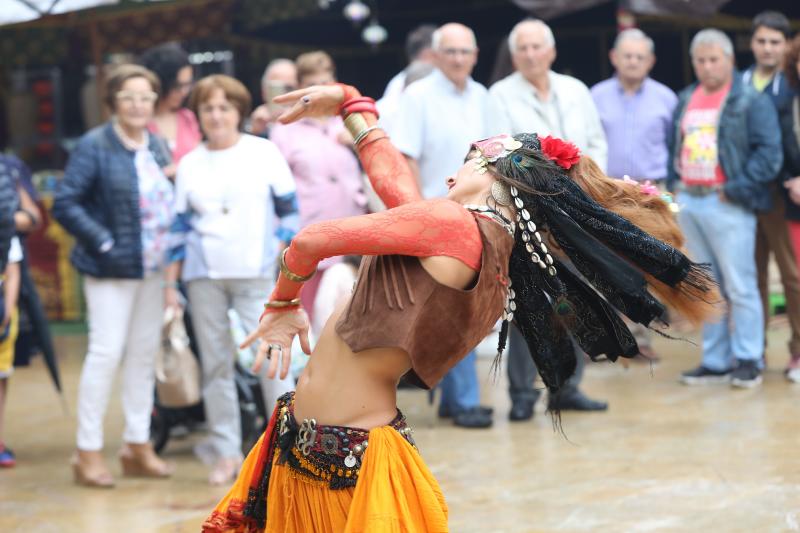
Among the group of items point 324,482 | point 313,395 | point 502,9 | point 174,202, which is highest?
point 502,9

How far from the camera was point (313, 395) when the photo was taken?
3.01 m

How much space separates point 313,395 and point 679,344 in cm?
603

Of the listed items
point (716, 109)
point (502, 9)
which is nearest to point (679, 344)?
point (716, 109)

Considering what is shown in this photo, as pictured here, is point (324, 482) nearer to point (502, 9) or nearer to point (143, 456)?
point (143, 456)

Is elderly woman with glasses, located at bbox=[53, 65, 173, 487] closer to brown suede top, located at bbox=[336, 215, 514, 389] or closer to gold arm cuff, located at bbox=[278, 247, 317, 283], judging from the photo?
gold arm cuff, located at bbox=[278, 247, 317, 283]

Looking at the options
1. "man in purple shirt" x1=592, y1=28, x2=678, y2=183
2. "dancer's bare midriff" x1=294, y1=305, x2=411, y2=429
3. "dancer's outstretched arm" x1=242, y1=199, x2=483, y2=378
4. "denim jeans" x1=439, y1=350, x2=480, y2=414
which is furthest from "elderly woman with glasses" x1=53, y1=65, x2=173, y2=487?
"man in purple shirt" x1=592, y1=28, x2=678, y2=183

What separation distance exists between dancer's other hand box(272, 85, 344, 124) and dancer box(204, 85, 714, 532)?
0.34 metres

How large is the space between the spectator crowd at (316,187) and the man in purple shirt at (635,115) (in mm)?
12

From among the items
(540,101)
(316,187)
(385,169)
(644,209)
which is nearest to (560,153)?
(644,209)

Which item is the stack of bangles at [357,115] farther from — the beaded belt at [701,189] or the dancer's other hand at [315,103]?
the beaded belt at [701,189]

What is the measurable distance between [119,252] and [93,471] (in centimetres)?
102

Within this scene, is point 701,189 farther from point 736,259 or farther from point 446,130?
point 446,130

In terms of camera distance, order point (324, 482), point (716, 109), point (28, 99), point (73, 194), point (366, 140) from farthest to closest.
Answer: point (28, 99) → point (716, 109) → point (73, 194) → point (366, 140) → point (324, 482)

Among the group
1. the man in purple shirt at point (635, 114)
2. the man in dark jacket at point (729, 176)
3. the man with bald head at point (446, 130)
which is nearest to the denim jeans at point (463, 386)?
the man with bald head at point (446, 130)
